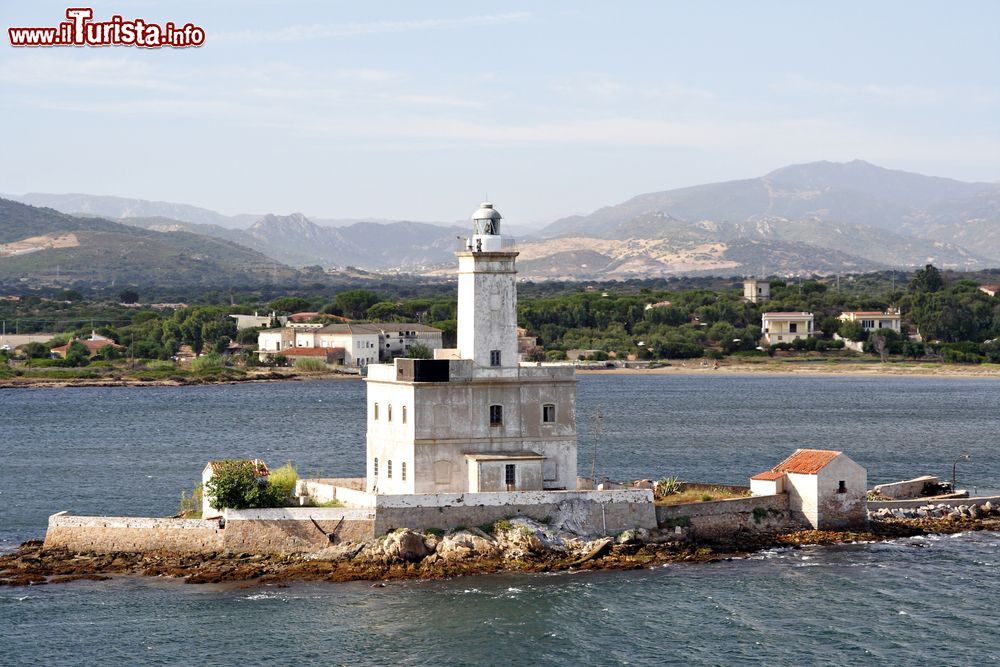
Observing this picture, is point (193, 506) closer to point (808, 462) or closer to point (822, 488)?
point (808, 462)

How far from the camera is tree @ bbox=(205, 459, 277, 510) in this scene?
36.1 meters

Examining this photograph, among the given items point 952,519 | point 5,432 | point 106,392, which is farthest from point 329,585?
point 106,392

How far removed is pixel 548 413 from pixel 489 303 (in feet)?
10.7

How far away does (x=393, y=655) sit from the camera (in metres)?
29.7

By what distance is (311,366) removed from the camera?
125 m

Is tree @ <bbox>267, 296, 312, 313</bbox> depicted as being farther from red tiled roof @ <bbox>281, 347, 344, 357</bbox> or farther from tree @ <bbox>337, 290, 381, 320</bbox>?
red tiled roof @ <bbox>281, 347, 344, 357</bbox>

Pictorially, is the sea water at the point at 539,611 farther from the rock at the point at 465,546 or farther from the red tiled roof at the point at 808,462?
the red tiled roof at the point at 808,462

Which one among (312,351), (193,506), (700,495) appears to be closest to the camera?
(700,495)

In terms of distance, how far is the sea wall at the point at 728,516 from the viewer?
38.2 metres

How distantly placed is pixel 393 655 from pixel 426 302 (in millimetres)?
128667

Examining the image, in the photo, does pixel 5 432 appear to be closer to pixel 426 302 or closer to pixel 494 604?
pixel 494 604

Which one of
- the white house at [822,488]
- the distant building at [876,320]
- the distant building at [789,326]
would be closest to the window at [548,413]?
the white house at [822,488]

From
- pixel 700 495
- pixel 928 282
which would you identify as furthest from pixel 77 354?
pixel 700 495

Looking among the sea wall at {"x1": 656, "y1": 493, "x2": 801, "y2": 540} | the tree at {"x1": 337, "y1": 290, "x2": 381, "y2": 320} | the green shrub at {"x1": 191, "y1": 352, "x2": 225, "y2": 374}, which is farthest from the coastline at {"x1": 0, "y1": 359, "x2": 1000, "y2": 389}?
the sea wall at {"x1": 656, "y1": 493, "x2": 801, "y2": 540}
